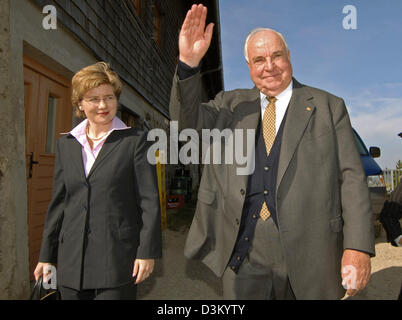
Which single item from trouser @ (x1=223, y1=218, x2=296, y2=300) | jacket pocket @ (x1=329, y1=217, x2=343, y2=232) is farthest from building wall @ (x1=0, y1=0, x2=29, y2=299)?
jacket pocket @ (x1=329, y1=217, x2=343, y2=232)

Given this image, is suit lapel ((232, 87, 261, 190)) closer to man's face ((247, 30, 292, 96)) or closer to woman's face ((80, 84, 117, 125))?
man's face ((247, 30, 292, 96))

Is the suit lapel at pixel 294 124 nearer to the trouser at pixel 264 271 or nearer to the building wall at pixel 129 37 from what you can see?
the trouser at pixel 264 271

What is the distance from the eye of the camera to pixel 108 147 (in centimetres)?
192

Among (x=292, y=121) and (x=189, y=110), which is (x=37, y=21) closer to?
(x=189, y=110)

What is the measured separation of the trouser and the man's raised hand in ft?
3.01

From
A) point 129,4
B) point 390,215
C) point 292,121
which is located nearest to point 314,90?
point 292,121

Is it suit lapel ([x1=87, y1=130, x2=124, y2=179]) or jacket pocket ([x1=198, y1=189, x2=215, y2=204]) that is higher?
suit lapel ([x1=87, y1=130, x2=124, y2=179])

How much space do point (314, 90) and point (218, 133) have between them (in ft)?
1.96

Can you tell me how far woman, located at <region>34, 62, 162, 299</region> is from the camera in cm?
178

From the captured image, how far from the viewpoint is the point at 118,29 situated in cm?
651

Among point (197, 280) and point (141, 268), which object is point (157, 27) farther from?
point (141, 268)

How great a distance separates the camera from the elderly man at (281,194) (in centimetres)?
160

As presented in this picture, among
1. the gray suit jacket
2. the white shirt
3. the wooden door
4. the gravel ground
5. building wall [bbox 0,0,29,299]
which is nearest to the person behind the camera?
the gray suit jacket

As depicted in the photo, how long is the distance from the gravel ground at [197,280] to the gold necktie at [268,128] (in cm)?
257
